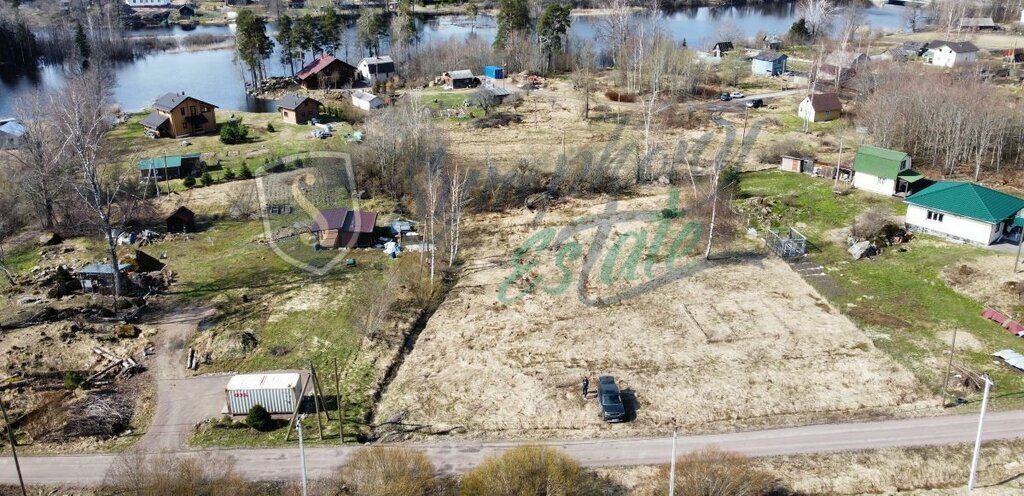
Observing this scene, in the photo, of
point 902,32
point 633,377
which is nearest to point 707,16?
point 902,32

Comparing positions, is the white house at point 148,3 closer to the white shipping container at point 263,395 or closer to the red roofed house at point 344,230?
the red roofed house at point 344,230

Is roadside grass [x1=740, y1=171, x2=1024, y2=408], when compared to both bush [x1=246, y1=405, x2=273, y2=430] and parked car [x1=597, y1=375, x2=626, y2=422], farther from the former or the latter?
bush [x1=246, y1=405, x2=273, y2=430]

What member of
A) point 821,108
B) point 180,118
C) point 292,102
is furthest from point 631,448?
point 180,118

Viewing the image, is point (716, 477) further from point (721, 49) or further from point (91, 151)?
point (721, 49)

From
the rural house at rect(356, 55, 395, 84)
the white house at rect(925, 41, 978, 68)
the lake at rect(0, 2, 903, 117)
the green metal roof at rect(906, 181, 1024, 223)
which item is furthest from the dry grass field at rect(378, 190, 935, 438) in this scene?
the white house at rect(925, 41, 978, 68)

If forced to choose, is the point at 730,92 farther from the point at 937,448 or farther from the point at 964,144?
Answer: the point at 937,448

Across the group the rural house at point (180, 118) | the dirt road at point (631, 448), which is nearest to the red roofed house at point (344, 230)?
the dirt road at point (631, 448)
